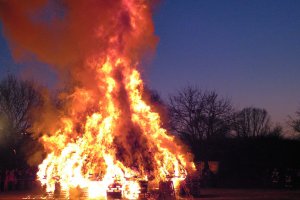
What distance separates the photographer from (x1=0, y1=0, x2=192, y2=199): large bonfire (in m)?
23.5

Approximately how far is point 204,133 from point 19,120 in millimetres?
19172

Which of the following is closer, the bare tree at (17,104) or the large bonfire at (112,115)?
the large bonfire at (112,115)

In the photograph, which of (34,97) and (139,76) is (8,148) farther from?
(139,76)

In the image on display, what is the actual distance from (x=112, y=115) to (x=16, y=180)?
32.9 ft

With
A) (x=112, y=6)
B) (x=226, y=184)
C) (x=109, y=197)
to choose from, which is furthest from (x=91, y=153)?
(x=226, y=184)

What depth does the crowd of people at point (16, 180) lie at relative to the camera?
29.2 m

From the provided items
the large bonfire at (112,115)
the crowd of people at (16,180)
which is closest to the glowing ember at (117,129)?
the large bonfire at (112,115)

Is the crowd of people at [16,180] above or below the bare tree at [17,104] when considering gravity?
below

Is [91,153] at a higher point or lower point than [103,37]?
lower

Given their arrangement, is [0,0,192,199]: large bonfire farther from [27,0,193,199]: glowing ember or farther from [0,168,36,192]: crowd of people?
[0,168,36,192]: crowd of people

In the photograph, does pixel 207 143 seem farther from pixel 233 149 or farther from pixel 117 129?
pixel 117 129

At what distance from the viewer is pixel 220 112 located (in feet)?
168

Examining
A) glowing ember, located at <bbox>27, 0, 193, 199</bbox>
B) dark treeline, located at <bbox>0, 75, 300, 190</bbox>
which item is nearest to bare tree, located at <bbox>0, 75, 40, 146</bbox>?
dark treeline, located at <bbox>0, 75, 300, 190</bbox>

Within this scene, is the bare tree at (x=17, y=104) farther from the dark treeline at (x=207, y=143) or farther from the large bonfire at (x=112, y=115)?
the large bonfire at (x=112, y=115)
